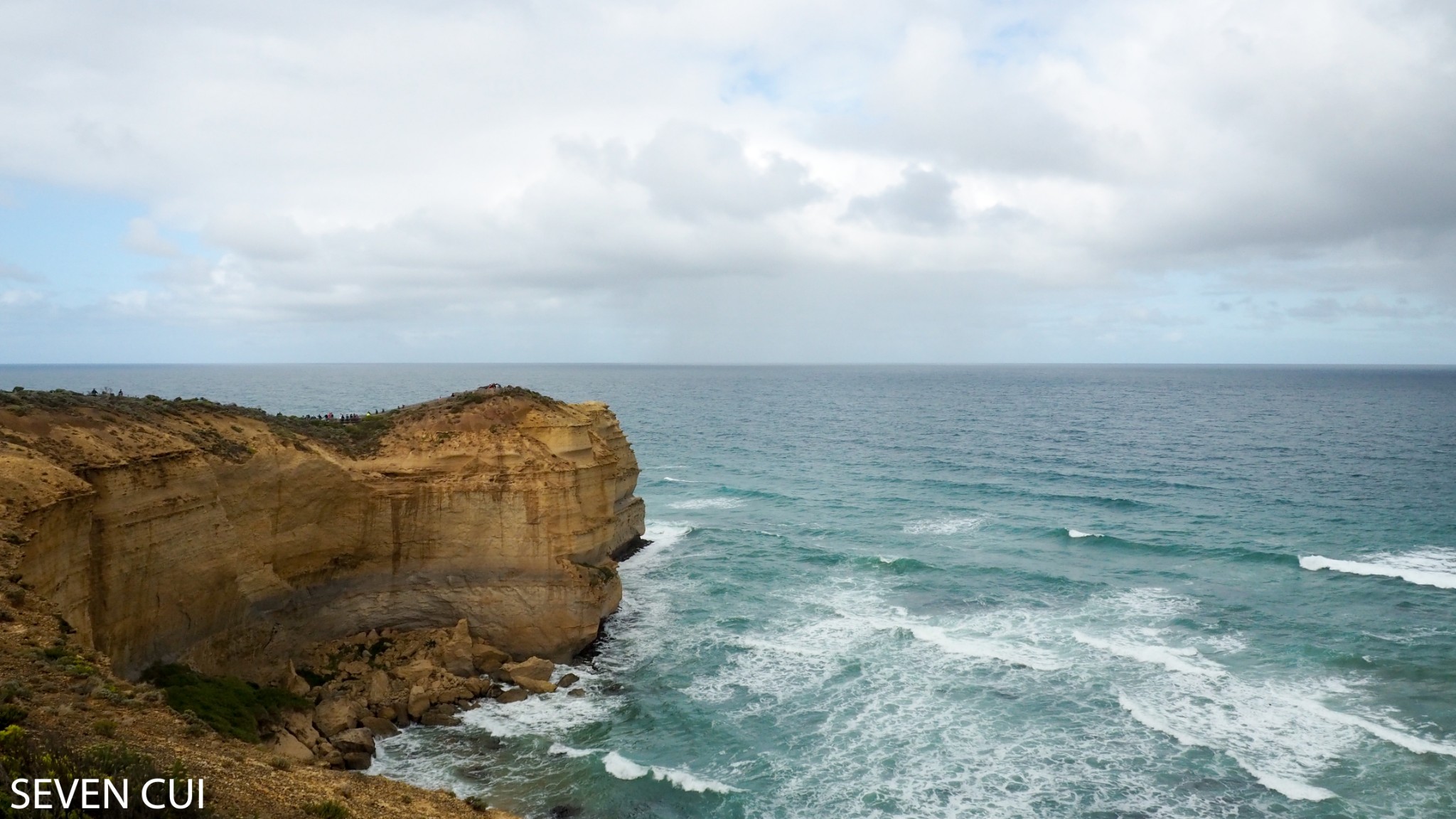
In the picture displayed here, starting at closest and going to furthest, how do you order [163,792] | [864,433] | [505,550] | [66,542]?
[163,792], [66,542], [505,550], [864,433]

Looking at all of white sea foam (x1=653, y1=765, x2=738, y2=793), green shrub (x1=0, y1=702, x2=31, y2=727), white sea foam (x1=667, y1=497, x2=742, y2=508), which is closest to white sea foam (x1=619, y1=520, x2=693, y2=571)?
white sea foam (x1=667, y1=497, x2=742, y2=508)

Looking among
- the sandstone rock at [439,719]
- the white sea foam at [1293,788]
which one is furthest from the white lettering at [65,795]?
the white sea foam at [1293,788]

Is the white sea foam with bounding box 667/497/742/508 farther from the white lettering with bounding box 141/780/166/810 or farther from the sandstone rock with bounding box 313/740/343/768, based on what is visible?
the white lettering with bounding box 141/780/166/810

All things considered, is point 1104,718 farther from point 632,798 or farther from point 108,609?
point 108,609

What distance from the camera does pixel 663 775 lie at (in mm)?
23406

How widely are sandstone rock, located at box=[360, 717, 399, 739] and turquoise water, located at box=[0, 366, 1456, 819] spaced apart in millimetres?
674

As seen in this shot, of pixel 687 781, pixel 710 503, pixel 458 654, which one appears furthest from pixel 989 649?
pixel 710 503

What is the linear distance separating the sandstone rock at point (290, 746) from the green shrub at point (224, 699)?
0.65 m

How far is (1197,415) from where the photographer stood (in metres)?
121

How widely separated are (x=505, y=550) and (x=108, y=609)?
40.4ft

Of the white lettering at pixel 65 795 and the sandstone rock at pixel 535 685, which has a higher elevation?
the white lettering at pixel 65 795

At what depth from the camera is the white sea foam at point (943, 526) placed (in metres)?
49.3

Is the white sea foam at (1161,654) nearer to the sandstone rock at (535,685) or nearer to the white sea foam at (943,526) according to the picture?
the white sea foam at (943,526)

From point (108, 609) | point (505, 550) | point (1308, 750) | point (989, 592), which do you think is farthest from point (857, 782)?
point (108, 609)
